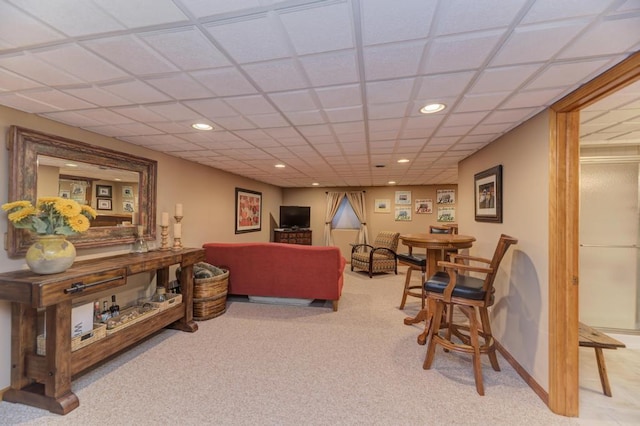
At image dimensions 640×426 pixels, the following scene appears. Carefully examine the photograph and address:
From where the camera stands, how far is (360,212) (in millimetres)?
7512

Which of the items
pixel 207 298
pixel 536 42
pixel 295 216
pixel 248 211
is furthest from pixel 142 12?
pixel 295 216

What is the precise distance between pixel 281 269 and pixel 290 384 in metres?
1.84

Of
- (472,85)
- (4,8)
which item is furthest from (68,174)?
(472,85)

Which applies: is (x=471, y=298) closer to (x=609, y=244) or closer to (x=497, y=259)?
(x=497, y=259)

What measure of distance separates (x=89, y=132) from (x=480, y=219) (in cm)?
427

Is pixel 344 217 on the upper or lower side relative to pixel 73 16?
A: lower

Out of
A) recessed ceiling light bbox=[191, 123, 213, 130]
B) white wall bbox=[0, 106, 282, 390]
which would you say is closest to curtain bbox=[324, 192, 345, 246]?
white wall bbox=[0, 106, 282, 390]

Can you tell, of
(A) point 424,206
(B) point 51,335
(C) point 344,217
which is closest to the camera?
(B) point 51,335

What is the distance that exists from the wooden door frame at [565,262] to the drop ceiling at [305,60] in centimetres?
26

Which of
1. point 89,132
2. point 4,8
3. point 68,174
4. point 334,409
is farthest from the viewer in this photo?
point 89,132

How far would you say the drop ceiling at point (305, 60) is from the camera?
106cm

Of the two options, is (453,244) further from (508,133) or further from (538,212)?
(508,133)

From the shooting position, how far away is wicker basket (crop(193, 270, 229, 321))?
3332 mm

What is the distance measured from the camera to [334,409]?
1.84 meters
